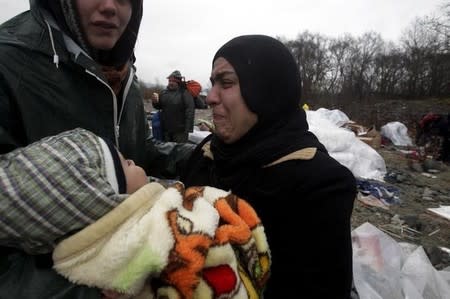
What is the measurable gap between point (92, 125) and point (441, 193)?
7.44 m

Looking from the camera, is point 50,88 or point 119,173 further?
point 50,88

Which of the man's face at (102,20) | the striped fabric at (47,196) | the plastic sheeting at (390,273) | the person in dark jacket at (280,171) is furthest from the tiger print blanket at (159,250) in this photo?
the plastic sheeting at (390,273)

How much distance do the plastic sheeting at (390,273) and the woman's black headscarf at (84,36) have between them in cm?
218

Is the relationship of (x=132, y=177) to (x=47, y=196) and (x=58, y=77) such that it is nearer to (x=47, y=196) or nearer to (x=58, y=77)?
(x=47, y=196)

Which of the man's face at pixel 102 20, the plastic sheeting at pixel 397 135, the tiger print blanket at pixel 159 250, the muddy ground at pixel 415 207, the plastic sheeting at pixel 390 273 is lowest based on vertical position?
the muddy ground at pixel 415 207

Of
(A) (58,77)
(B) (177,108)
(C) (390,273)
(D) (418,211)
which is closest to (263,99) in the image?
(A) (58,77)

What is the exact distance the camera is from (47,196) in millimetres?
843

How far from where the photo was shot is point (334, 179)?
1366mm

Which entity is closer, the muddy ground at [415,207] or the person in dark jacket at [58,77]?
the person in dark jacket at [58,77]

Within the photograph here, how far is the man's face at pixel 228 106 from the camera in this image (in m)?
1.58

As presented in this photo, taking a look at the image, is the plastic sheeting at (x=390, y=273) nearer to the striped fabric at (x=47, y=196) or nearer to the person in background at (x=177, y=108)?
the striped fabric at (x=47, y=196)

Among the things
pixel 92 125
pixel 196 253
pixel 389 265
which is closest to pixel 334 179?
pixel 196 253

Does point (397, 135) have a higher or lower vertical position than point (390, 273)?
lower

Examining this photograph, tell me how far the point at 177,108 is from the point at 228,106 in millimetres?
5544
